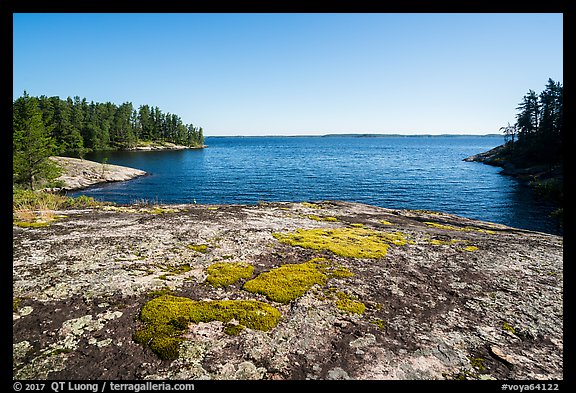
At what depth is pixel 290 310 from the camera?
7359 mm

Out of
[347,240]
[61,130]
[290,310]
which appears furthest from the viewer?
[61,130]

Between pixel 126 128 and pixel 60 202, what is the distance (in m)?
176

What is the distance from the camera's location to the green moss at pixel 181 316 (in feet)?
19.0

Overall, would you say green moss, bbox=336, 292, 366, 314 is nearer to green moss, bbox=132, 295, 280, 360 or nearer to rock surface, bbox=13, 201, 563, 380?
rock surface, bbox=13, 201, 563, 380

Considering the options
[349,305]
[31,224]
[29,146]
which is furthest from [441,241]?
[29,146]

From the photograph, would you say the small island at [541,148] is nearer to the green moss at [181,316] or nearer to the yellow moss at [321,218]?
the yellow moss at [321,218]

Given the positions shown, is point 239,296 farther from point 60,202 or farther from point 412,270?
point 60,202

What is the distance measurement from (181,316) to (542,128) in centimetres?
11636

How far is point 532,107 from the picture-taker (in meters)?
104

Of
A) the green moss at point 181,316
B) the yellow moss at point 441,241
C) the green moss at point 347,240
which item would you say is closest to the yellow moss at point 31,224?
the green moss at point 181,316

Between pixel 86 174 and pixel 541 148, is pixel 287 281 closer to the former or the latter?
pixel 86 174

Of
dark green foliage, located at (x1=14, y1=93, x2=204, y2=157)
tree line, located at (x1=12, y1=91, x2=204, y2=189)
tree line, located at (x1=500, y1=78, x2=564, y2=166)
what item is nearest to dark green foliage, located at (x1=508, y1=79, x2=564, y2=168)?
tree line, located at (x1=500, y1=78, x2=564, y2=166)

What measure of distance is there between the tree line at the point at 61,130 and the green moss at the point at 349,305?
15.1 meters
